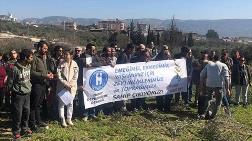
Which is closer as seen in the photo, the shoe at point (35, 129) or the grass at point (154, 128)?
the shoe at point (35, 129)

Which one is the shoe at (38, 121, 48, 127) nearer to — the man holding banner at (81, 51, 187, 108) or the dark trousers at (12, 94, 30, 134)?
the dark trousers at (12, 94, 30, 134)

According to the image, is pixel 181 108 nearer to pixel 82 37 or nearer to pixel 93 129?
pixel 93 129

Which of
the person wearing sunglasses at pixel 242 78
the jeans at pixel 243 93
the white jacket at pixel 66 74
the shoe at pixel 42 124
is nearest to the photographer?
the shoe at pixel 42 124

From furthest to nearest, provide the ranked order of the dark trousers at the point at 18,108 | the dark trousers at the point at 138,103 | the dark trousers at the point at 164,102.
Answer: the dark trousers at the point at 164,102, the dark trousers at the point at 138,103, the dark trousers at the point at 18,108

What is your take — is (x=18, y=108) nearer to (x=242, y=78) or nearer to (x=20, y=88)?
(x=20, y=88)

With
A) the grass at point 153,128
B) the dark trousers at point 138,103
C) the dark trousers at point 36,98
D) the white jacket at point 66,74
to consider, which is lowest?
the grass at point 153,128

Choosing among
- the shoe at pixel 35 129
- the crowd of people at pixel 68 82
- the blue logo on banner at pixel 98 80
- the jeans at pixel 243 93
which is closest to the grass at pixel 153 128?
the shoe at pixel 35 129

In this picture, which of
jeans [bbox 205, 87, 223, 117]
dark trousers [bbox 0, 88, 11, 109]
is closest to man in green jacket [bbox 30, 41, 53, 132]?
dark trousers [bbox 0, 88, 11, 109]

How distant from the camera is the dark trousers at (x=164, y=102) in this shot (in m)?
13.5

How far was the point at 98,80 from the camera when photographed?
11930 millimetres

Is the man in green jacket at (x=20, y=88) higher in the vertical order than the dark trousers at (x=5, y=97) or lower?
higher

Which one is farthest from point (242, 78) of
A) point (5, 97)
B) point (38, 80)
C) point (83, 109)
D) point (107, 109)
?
point (38, 80)

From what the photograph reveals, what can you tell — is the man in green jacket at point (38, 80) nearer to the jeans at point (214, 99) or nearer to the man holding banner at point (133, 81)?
the man holding banner at point (133, 81)

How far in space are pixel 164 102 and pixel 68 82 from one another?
3.92 meters
